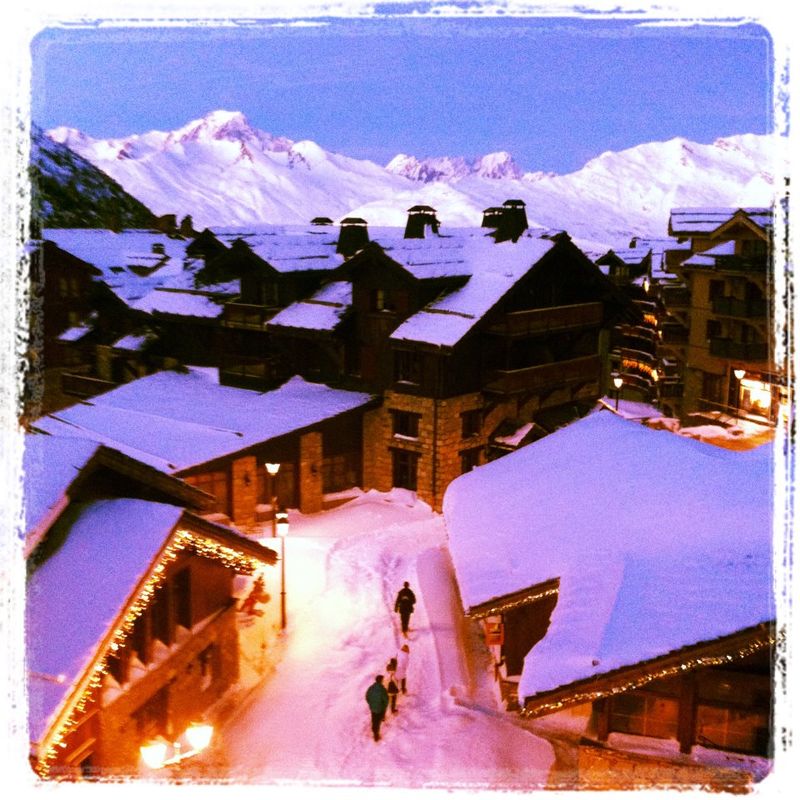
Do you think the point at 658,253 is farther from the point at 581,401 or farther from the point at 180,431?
the point at 180,431

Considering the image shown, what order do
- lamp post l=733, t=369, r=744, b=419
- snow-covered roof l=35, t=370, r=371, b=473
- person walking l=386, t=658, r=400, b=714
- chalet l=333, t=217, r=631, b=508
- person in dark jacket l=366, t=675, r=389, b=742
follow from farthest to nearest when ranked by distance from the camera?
lamp post l=733, t=369, r=744, b=419 → chalet l=333, t=217, r=631, b=508 → snow-covered roof l=35, t=370, r=371, b=473 → person walking l=386, t=658, r=400, b=714 → person in dark jacket l=366, t=675, r=389, b=742

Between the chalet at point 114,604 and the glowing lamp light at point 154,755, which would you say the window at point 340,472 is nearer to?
the chalet at point 114,604

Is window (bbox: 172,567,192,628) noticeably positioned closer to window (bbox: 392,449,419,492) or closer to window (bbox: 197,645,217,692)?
window (bbox: 197,645,217,692)

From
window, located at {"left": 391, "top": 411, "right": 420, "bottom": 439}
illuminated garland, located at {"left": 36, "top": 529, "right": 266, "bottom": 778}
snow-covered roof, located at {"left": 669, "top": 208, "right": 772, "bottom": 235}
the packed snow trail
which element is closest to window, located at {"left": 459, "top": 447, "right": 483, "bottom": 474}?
window, located at {"left": 391, "top": 411, "right": 420, "bottom": 439}

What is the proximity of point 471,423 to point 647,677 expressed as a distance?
25095 millimetres

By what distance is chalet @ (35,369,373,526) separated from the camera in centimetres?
2970

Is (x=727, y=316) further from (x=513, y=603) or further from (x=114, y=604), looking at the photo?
(x=114, y=604)

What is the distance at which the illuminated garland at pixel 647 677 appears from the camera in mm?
10711

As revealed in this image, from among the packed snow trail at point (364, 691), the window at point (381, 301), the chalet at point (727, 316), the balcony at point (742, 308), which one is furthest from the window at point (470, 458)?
the balcony at point (742, 308)

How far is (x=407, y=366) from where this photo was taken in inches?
1383

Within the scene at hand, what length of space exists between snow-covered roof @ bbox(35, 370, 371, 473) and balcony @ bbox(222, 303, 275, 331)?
263 cm

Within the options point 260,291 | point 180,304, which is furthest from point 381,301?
point 180,304

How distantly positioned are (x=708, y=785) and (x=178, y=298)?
3635 cm

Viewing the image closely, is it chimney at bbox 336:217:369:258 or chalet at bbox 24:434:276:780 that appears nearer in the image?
chalet at bbox 24:434:276:780
